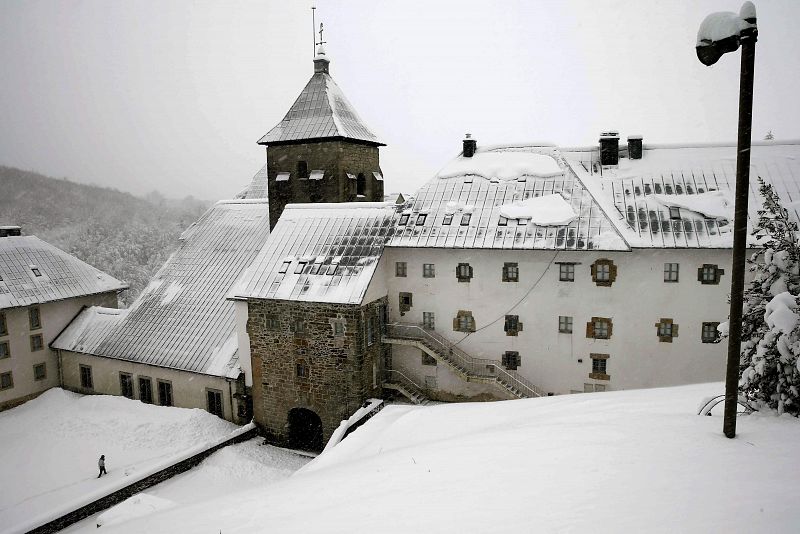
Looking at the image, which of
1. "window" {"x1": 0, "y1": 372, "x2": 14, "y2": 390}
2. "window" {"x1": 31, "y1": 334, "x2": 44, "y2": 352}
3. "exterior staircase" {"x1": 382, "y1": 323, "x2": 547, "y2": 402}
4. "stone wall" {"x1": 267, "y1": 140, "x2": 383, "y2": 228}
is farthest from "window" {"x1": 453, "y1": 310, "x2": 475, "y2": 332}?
"window" {"x1": 0, "y1": 372, "x2": 14, "y2": 390}

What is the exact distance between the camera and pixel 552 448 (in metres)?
8.41

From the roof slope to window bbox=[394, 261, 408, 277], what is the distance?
8680 millimetres

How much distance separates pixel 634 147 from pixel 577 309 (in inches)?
345

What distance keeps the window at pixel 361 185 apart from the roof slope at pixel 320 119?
7.01 feet

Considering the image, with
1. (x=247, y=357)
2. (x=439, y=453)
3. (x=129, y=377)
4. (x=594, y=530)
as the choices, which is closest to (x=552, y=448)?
(x=439, y=453)

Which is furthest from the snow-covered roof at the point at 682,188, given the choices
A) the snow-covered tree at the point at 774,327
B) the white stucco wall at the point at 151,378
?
the white stucco wall at the point at 151,378

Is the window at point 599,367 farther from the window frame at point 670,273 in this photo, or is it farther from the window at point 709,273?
the window at point 709,273

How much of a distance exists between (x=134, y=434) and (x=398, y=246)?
49.4ft

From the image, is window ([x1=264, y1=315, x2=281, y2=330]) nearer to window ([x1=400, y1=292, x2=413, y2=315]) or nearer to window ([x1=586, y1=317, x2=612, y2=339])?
window ([x1=400, y1=292, x2=413, y2=315])

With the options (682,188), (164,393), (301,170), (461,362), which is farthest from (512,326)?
(164,393)

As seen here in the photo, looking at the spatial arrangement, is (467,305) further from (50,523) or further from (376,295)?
(50,523)

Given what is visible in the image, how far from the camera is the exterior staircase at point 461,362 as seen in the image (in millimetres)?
22500

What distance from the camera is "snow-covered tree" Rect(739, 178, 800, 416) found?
7797 mm

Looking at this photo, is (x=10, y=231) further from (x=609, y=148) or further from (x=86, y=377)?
(x=609, y=148)
